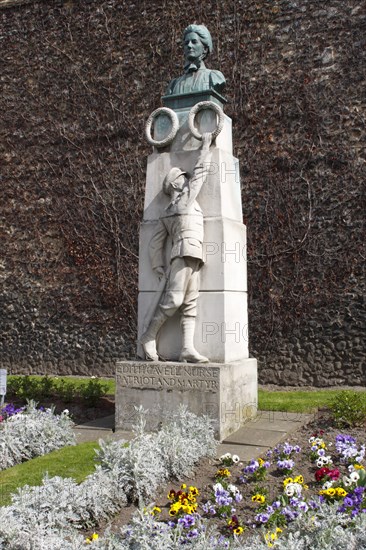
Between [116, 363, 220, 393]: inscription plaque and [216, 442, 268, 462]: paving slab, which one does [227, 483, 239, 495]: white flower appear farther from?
[116, 363, 220, 393]: inscription plaque

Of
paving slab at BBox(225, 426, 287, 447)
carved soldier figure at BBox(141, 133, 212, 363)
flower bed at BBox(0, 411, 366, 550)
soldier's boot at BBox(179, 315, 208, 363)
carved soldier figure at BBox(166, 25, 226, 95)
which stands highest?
carved soldier figure at BBox(166, 25, 226, 95)

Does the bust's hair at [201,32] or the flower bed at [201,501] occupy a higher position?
the bust's hair at [201,32]

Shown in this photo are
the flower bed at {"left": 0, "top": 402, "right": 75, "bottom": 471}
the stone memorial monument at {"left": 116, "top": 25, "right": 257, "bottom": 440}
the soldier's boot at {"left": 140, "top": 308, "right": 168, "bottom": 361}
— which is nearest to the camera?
the flower bed at {"left": 0, "top": 402, "right": 75, "bottom": 471}

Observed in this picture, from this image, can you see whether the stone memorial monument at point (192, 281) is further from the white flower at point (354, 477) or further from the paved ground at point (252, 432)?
the white flower at point (354, 477)

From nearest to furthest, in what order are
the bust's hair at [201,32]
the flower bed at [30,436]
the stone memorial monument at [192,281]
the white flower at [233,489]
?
1. the white flower at [233,489]
2. the flower bed at [30,436]
3. the stone memorial monument at [192,281]
4. the bust's hair at [201,32]

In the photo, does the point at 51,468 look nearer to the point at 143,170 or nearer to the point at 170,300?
the point at 170,300

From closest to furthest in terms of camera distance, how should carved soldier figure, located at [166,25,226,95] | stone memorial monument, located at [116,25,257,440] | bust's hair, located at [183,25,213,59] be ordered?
1. stone memorial monument, located at [116,25,257,440]
2. carved soldier figure, located at [166,25,226,95]
3. bust's hair, located at [183,25,213,59]

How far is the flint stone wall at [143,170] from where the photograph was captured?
35.4ft

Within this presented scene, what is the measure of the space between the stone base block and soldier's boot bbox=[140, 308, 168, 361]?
0.13 m

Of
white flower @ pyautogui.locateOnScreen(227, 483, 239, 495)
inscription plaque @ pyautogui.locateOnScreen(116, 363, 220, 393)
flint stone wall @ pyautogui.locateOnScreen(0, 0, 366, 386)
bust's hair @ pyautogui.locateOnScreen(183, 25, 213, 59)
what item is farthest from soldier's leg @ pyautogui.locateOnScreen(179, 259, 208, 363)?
flint stone wall @ pyautogui.locateOnScreen(0, 0, 366, 386)

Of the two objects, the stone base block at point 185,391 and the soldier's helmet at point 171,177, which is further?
the soldier's helmet at point 171,177

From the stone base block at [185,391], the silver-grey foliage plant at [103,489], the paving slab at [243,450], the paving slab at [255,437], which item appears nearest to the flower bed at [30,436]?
the stone base block at [185,391]

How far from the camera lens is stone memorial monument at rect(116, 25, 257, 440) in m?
5.77

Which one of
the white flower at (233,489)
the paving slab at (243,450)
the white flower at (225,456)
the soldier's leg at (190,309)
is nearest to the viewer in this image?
the white flower at (233,489)
